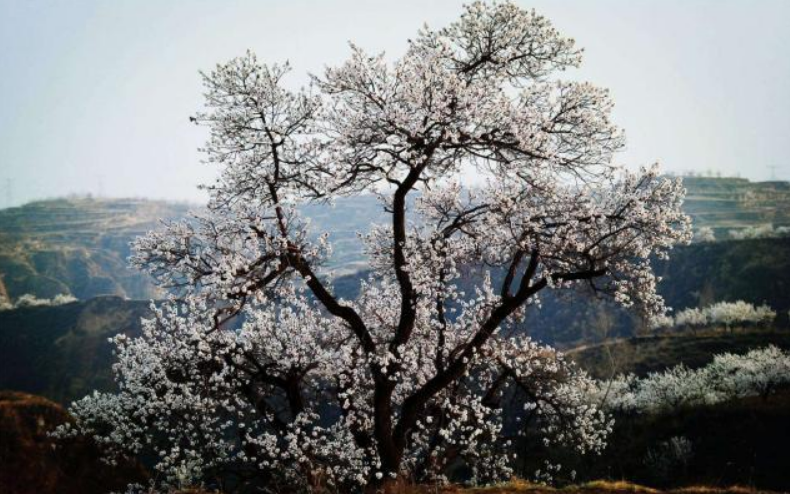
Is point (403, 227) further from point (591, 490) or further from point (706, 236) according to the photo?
point (706, 236)

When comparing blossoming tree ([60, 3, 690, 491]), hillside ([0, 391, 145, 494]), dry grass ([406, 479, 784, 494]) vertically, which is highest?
blossoming tree ([60, 3, 690, 491])

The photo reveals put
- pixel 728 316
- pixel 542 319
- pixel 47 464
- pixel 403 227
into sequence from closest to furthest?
pixel 403 227, pixel 47 464, pixel 728 316, pixel 542 319

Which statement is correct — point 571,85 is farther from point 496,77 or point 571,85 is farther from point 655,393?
point 655,393

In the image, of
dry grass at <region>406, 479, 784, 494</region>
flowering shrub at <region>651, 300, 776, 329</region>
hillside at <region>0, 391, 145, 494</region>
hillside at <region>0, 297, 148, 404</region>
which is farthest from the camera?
hillside at <region>0, 297, 148, 404</region>

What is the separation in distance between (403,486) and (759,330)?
196 ft

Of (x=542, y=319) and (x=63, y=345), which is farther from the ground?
(x=63, y=345)

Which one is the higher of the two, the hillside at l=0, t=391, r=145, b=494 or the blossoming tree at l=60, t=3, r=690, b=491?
the blossoming tree at l=60, t=3, r=690, b=491

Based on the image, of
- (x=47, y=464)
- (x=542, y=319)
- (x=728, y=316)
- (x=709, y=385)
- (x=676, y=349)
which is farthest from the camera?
(x=542, y=319)

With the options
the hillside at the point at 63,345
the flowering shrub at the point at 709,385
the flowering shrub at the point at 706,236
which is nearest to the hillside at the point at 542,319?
the hillside at the point at 63,345

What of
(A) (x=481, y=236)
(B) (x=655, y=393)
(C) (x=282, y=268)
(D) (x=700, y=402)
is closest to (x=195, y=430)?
(C) (x=282, y=268)

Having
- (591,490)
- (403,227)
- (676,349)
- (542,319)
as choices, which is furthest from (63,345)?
(591,490)

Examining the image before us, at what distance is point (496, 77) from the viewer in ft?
42.0

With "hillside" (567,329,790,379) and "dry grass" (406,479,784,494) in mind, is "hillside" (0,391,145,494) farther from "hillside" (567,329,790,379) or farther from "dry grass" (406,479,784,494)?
"hillside" (567,329,790,379)

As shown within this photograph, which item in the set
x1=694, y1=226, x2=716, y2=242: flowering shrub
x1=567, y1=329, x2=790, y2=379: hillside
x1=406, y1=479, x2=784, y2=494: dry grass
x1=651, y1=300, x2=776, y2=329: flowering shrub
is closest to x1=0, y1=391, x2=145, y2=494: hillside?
x1=406, y1=479, x2=784, y2=494: dry grass
